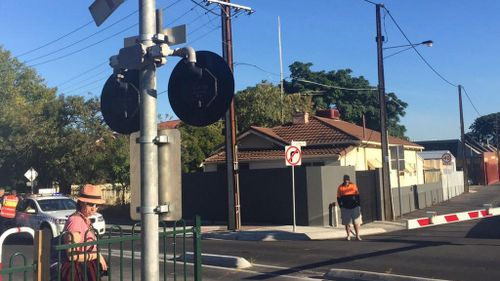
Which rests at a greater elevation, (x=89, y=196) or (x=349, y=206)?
(x=89, y=196)

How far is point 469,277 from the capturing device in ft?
30.9

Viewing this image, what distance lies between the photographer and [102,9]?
15.1ft

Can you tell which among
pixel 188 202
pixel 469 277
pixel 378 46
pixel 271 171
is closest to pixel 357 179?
pixel 271 171

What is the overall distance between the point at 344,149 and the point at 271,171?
17.1ft

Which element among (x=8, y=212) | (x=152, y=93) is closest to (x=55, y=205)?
(x=8, y=212)

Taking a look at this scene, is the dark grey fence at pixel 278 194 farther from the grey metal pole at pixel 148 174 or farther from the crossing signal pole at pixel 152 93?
the grey metal pole at pixel 148 174

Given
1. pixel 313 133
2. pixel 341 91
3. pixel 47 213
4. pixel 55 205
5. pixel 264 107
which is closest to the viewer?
pixel 47 213

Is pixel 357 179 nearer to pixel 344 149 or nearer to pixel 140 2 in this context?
pixel 344 149

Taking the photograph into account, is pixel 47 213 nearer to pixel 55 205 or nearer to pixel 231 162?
pixel 55 205

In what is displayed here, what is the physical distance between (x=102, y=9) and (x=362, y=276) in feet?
21.6

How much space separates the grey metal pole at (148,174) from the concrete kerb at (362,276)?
5848 millimetres

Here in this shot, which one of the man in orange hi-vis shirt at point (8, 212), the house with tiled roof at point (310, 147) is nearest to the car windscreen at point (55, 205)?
the man in orange hi-vis shirt at point (8, 212)

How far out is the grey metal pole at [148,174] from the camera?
3955mm

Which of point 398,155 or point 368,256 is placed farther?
point 398,155
